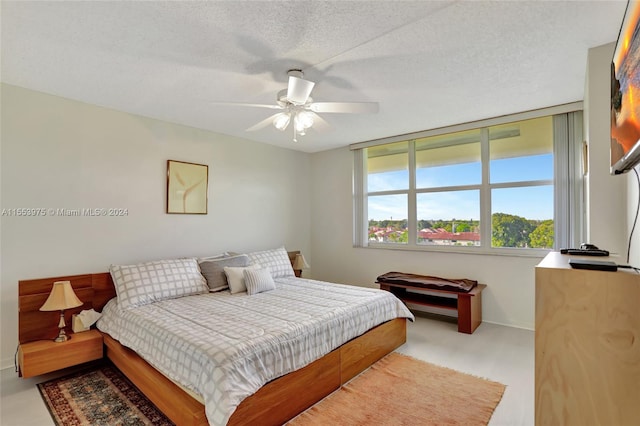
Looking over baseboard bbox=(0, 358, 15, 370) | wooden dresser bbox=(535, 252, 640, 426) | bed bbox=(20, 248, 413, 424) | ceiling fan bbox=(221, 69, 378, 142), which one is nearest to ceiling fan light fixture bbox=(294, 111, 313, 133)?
ceiling fan bbox=(221, 69, 378, 142)

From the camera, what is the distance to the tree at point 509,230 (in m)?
3.70

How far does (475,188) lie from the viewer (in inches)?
159

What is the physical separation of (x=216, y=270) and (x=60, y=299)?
4.49 ft

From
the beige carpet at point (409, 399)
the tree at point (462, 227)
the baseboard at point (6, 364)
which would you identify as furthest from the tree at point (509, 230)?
the baseboard at point (6, 364)

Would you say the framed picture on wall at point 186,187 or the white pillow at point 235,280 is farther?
the framed picture on wall at point 186,187

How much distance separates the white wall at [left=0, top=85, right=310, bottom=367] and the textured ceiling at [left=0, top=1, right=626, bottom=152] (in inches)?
11.2

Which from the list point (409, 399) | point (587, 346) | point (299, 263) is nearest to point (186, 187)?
point (299, 263)

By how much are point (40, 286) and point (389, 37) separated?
3.58 metres

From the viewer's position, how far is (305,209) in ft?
18.4

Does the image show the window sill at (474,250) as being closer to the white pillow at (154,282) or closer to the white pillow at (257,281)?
the white pillow at (257,281)

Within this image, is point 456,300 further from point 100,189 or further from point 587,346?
point 100,189

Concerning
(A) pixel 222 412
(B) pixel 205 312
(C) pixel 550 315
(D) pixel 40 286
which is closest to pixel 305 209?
(B) pixel 205 312

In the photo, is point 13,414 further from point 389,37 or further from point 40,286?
point 389,37

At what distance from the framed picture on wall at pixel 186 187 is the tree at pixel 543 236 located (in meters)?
4.09
